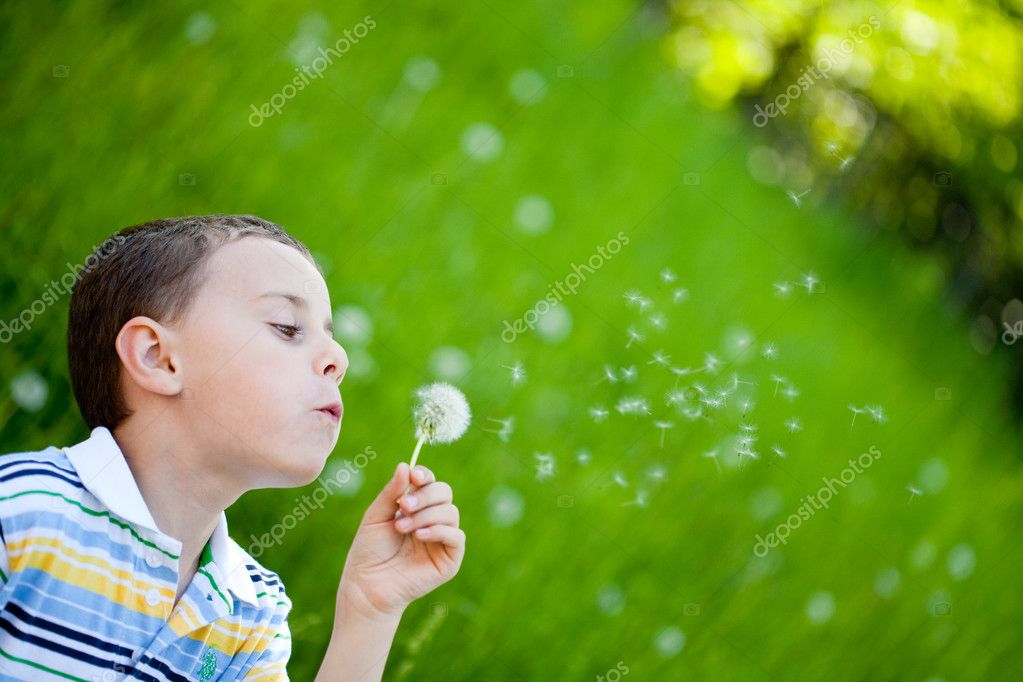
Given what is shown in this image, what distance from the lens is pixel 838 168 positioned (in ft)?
5.16

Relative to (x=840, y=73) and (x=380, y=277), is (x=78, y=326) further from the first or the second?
(x=840, y=73)

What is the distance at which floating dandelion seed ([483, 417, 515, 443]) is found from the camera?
4.51 ft

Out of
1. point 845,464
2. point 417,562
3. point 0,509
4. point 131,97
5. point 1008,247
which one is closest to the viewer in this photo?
point 0,509

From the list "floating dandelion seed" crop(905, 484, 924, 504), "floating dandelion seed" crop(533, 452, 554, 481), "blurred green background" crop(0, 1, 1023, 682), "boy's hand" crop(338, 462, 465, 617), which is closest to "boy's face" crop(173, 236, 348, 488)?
"boy's hand" crop(338, 462, 465, 617)

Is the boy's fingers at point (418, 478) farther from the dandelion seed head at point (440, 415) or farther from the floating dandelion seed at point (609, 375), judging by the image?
the floating dandelion seed at point (609, 375)

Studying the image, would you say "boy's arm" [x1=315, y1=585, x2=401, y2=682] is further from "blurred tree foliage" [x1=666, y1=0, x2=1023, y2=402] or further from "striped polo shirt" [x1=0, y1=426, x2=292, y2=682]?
"blurred tree foliage" [x1=666, y1=0, x2=1023, y2=402]

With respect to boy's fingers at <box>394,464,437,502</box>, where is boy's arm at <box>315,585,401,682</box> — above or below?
below

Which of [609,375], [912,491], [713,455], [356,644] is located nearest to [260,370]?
[356,644]

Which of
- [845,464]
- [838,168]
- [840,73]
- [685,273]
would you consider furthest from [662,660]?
[840,73]

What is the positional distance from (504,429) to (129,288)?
575mm

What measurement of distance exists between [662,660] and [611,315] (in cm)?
48

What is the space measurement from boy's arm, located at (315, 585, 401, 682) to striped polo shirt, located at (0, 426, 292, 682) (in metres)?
0.11

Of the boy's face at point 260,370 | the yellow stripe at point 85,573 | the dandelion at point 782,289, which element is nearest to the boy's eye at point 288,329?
the boy's face at point 260,370

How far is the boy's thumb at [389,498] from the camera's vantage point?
3.07 ft
